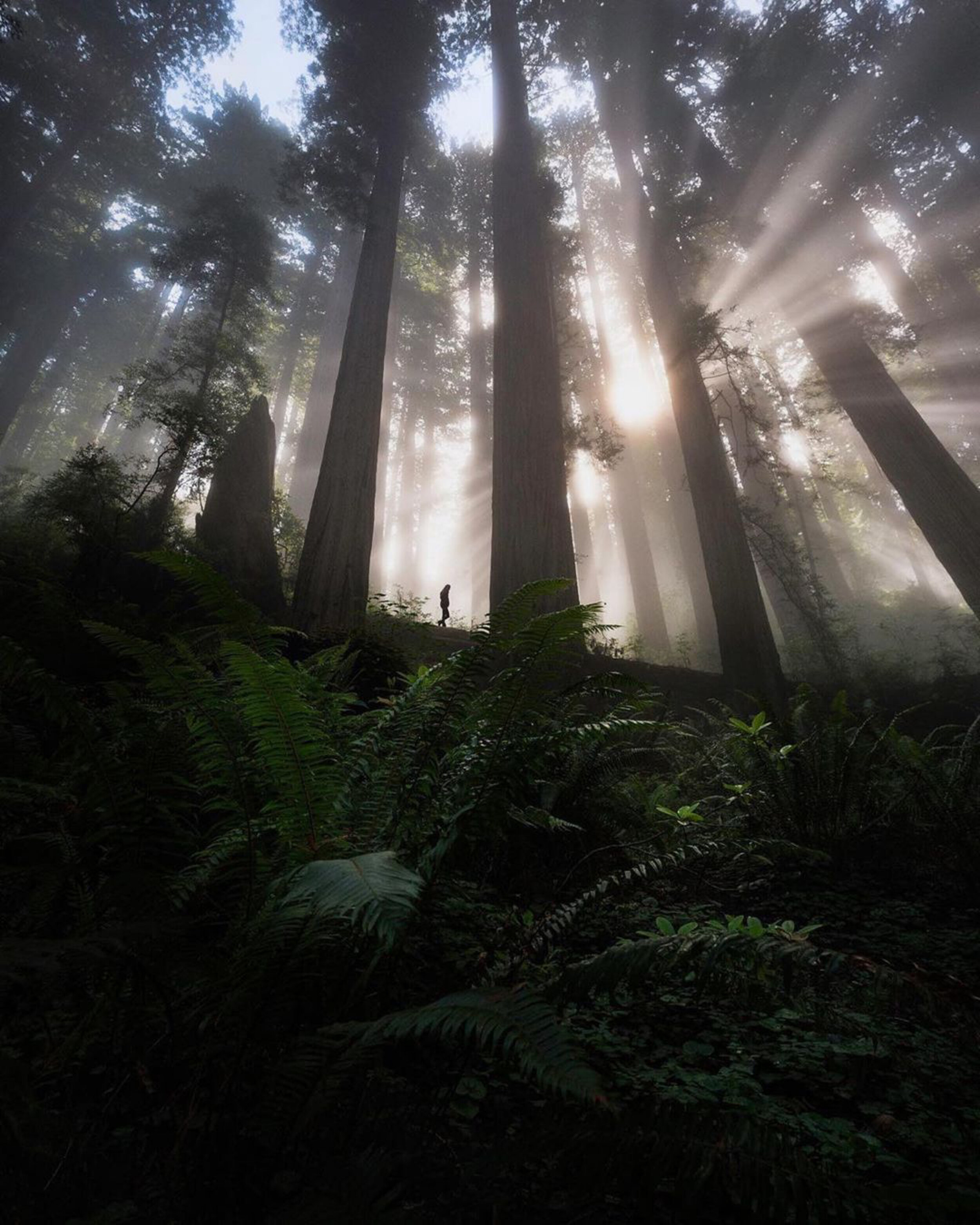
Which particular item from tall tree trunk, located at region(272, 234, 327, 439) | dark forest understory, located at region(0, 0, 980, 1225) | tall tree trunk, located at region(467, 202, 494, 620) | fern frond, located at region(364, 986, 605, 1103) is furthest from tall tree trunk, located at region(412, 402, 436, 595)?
fern frond, located at region(364, 986, 605, 1103)

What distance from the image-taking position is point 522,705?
1.37 metres

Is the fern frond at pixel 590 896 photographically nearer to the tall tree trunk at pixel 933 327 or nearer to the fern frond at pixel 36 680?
the fern frond at pixel 36 680

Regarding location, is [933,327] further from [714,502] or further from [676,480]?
[714,502]

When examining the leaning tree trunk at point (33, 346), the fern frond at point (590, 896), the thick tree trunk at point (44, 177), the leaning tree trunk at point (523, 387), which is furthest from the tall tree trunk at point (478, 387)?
the leaning tree trunk at point (33, 346)

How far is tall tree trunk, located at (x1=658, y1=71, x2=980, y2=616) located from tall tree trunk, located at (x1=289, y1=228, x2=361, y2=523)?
15.1 meters

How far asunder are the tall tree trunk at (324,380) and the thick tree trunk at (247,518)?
8.67m

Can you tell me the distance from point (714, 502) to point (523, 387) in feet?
11.1

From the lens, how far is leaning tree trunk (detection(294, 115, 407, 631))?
716cm

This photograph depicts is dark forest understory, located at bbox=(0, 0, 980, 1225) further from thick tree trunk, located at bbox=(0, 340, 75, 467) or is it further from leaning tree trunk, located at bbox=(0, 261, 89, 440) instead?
thick tree trunk, located at bbox=(0, 340, 75, 467)

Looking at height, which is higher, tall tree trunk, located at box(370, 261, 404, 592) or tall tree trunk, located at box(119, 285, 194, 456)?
tall tree trunk, located at box(119, 285, 194, 456)

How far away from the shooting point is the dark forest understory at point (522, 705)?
77 centimetres

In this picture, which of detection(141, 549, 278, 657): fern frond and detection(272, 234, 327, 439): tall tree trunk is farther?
detection(272, 234, 327, 439): tall tree trunk

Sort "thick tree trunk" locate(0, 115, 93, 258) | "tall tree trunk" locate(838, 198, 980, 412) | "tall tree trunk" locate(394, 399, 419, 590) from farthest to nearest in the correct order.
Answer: "tall tree trunk" locate(394, 399, 419, 590)
"thick tree trunk" locate(0, 115, 93, 258)
"tall tree trunk" locate(838, 198, 980, 412)

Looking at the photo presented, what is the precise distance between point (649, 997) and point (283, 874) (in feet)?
3.57
